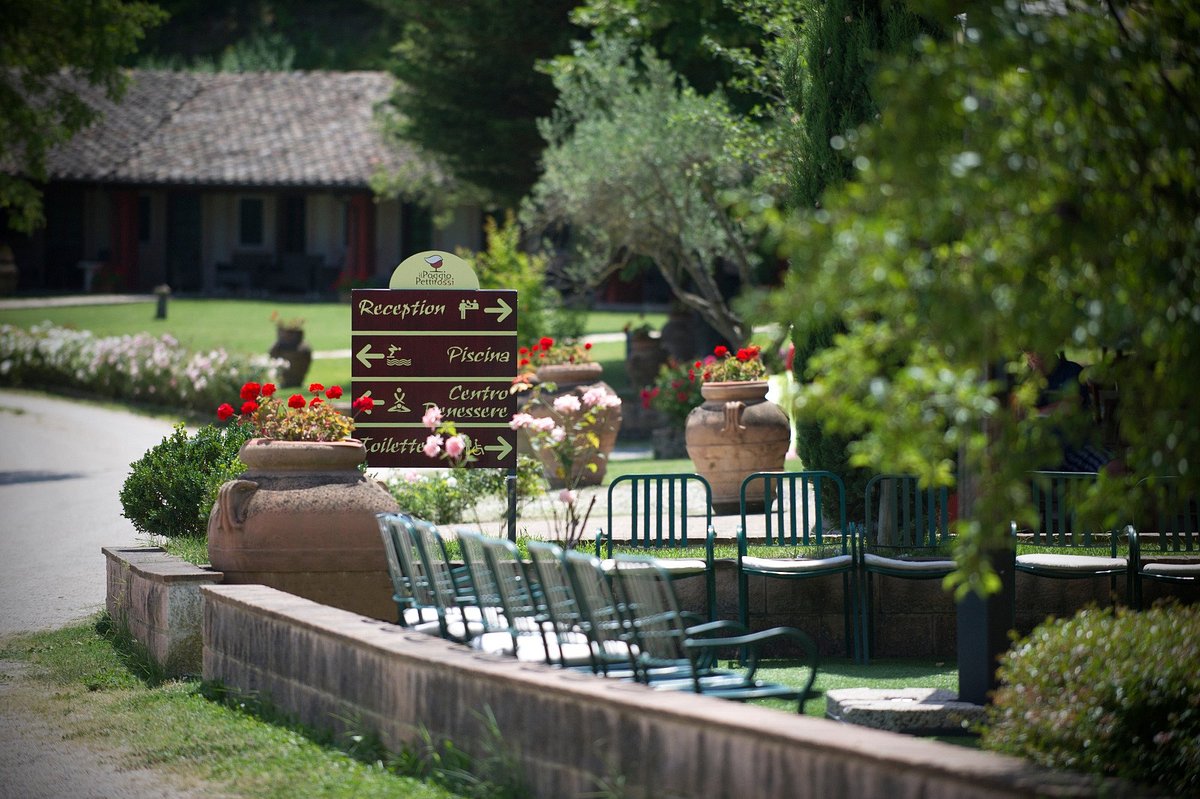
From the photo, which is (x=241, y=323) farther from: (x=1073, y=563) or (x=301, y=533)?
(x=1073, y=563)

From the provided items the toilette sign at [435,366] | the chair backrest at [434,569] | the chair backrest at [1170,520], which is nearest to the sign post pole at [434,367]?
the toilette sign at [435,366]

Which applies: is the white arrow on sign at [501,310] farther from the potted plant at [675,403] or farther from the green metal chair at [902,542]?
the potted plant at [675,403]

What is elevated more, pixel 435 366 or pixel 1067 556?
pixel 435 366

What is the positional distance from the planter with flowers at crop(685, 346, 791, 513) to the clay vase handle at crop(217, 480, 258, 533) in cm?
625

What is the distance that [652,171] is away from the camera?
72.5 ft

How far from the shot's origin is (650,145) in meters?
21.7

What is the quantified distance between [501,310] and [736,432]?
4.79 metres

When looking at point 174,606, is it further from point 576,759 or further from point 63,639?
point 576,759

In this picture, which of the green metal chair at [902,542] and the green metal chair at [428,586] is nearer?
the green metal chair at [428,586]

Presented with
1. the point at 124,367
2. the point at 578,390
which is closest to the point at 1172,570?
the point at 578,390

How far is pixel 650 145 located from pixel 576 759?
56.4 ft

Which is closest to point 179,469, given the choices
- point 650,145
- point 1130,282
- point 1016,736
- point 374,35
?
point 1016,736

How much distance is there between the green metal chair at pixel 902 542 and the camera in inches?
348

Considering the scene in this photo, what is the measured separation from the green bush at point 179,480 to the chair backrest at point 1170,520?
20.1 feet
